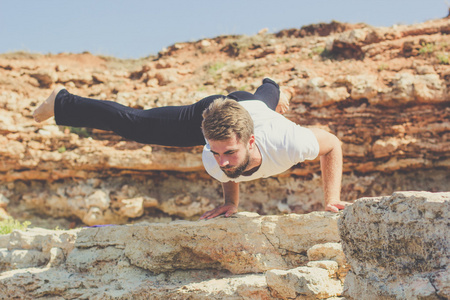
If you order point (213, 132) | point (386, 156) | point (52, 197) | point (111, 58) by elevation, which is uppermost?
point (111, 58)

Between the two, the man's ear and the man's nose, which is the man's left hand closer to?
the man's ear

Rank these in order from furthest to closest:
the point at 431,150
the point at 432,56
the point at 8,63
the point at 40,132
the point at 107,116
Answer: the point at 8,63
the point at 40,132
the point at 432,56
the point at 431,150
the point at 107,116

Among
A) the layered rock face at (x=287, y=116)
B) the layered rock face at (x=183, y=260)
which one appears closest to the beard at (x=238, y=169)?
the layered rock face at (x=183, y=260)

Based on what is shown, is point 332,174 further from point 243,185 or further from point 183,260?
point 243,185

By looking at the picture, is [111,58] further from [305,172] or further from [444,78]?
[444,78]

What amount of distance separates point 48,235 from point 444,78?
6404 mm

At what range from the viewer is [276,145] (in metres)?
3.29

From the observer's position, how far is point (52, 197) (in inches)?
303

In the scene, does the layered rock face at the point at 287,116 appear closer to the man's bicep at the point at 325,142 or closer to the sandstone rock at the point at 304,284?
the man's bicep at the point at 325,142

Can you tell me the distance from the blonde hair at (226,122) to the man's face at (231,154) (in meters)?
0.04

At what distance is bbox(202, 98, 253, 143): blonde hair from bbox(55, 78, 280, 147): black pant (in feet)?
1.87

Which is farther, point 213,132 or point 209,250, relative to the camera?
point 209,250

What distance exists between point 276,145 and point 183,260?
1329 mm

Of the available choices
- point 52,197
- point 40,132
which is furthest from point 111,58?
point 52,197
